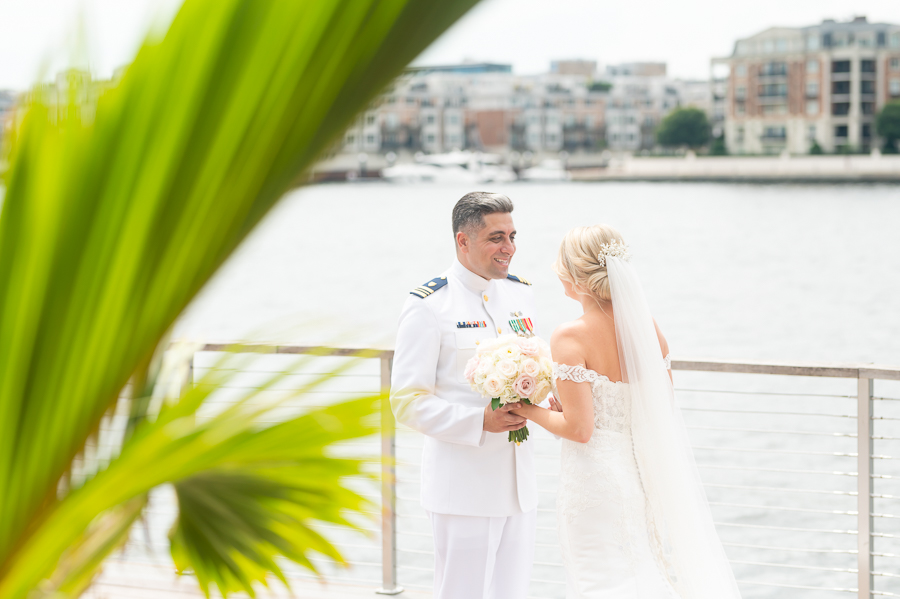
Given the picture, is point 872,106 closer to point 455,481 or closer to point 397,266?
point 397,266

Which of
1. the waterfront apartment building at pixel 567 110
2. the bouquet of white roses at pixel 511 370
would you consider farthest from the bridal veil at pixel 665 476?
the waterfront apartment building at pixel 567 110

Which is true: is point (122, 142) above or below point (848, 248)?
above

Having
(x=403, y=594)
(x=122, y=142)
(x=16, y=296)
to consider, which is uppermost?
(x=122, y=142)

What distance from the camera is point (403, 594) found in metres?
3.54

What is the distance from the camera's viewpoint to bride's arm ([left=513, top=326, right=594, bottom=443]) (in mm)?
2504

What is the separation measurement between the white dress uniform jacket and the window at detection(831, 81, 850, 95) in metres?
76.1

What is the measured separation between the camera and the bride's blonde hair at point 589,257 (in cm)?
255

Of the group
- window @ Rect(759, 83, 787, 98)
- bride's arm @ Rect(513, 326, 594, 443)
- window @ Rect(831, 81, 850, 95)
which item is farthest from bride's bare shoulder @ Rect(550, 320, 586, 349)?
window @ Rect(831, 81, 850, 95)

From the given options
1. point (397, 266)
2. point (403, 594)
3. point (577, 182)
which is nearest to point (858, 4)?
point (577, 182)

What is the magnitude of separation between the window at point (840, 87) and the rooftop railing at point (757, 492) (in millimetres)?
50472

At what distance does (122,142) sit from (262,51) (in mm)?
125

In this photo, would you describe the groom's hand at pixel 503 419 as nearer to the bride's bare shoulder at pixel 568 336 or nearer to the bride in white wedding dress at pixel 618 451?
the bride in white wedding dress at pixel 618 451

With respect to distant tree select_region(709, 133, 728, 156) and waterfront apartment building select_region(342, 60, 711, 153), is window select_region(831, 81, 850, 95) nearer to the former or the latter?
waterfront apartment building select_region(342, 60, 711, 153)

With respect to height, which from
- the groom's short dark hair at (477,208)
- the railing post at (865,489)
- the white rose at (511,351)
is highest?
the groom's short dark hair at (477,208)
